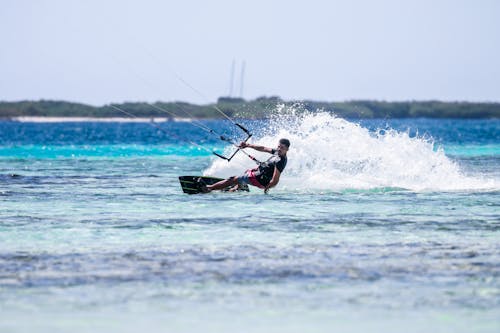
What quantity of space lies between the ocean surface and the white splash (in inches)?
4.4

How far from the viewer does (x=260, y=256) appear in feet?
41.0

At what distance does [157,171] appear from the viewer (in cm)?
3259

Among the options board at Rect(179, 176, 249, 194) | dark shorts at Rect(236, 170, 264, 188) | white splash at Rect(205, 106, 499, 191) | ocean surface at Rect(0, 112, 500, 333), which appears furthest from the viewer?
white splash at Rect(205, 106, 499, 191)

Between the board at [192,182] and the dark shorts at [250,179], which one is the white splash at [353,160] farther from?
the board at [192,182]

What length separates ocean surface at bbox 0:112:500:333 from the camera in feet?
30.7

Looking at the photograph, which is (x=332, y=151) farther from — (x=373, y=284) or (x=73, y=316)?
(x=73, y=316)

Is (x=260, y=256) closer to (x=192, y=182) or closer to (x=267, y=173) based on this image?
(x=267, y=173)

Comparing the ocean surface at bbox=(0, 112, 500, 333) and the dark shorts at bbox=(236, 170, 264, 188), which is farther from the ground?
the dark shorts at bbox=(236, 170, 264, 188)

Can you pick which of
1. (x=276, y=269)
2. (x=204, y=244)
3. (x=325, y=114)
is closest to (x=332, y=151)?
(x=325, y=114)

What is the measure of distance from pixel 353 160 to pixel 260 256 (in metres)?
13.1

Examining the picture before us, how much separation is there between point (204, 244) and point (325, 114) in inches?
521

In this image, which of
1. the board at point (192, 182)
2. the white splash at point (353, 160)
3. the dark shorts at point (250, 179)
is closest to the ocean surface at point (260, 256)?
the white splash at point (353, 160)

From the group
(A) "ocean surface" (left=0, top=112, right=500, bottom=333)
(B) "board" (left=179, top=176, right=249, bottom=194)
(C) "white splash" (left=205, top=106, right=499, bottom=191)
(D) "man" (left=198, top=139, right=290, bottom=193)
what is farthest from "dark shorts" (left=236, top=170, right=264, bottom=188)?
(C) "white splash" (left=205, top=106, right=499, bottom=191)

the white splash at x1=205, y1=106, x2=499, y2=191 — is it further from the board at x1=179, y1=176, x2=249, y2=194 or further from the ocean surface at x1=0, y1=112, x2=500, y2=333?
the board at x1=179, y1=176, x2=249, y2=194
